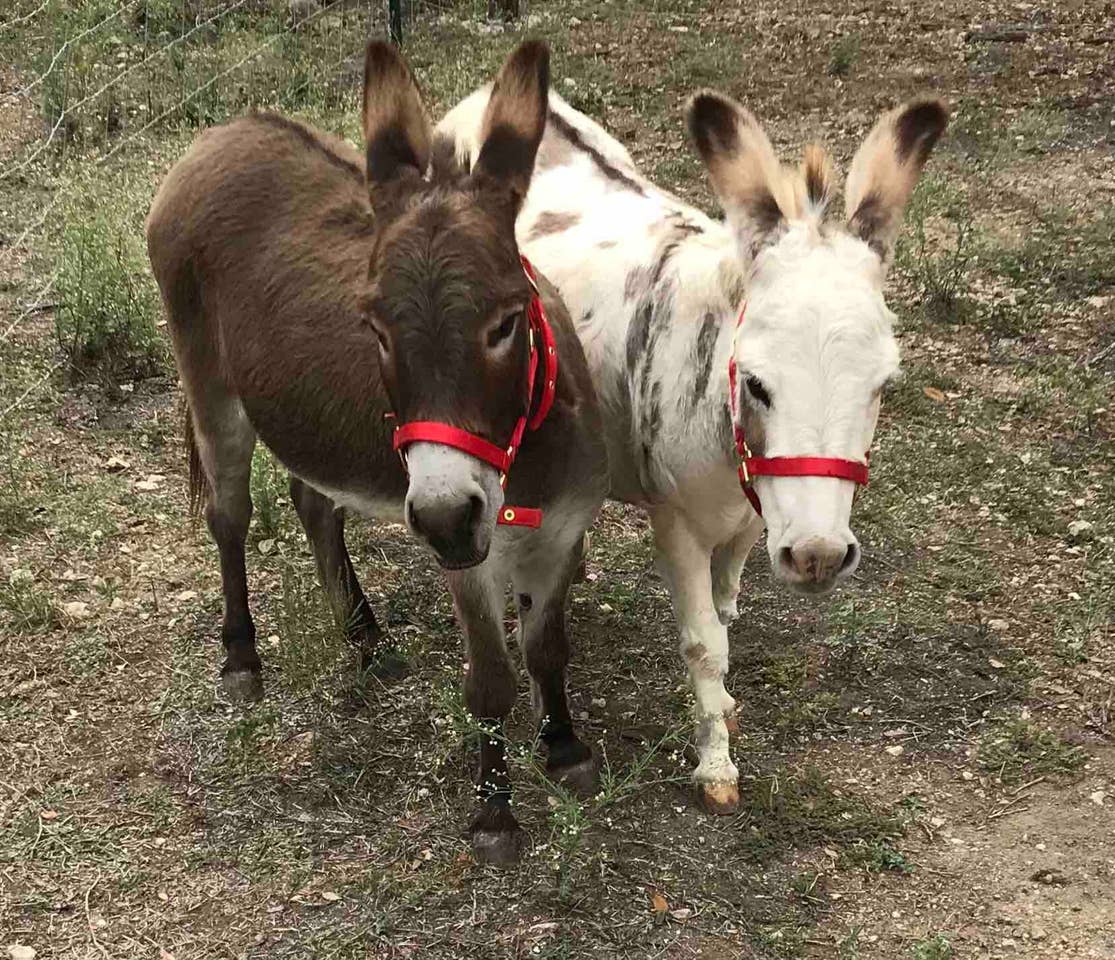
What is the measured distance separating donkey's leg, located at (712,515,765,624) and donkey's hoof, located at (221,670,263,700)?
132 centimetres

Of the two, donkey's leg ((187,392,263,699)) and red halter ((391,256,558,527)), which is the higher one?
red halter ((391,256,558,527))

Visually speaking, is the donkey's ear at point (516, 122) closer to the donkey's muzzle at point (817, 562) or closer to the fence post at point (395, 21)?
the donkey's muzzle at point (817, 562)

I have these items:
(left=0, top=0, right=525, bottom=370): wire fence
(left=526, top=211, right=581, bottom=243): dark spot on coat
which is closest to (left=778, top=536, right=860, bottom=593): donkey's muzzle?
(left=526, top=211, right=581, bottom=243): dark spot on coat

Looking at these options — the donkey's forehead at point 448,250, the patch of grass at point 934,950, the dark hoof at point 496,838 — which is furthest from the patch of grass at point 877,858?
the donkey's forehead at point 448,250

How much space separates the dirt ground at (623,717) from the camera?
282 cm

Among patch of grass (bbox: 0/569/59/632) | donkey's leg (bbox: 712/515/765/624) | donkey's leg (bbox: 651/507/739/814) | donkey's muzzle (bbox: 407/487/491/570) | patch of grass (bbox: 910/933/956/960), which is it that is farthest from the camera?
patch of grass (bbox: 0/569/59/632)

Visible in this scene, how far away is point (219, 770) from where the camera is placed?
3.28 m

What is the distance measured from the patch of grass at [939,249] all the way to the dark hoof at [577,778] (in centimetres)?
301

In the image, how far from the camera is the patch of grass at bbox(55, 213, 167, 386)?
4.89 meters

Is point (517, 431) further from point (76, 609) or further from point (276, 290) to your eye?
point (76, 609)

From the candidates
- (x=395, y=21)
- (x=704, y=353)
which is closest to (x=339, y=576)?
(x=704, y=353)

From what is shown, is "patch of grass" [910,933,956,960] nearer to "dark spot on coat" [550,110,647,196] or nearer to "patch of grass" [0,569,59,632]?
"dark spot on coat" [550,110,647,196]

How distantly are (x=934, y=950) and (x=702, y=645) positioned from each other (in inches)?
33.6

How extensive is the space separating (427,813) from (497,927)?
42 centimetres
